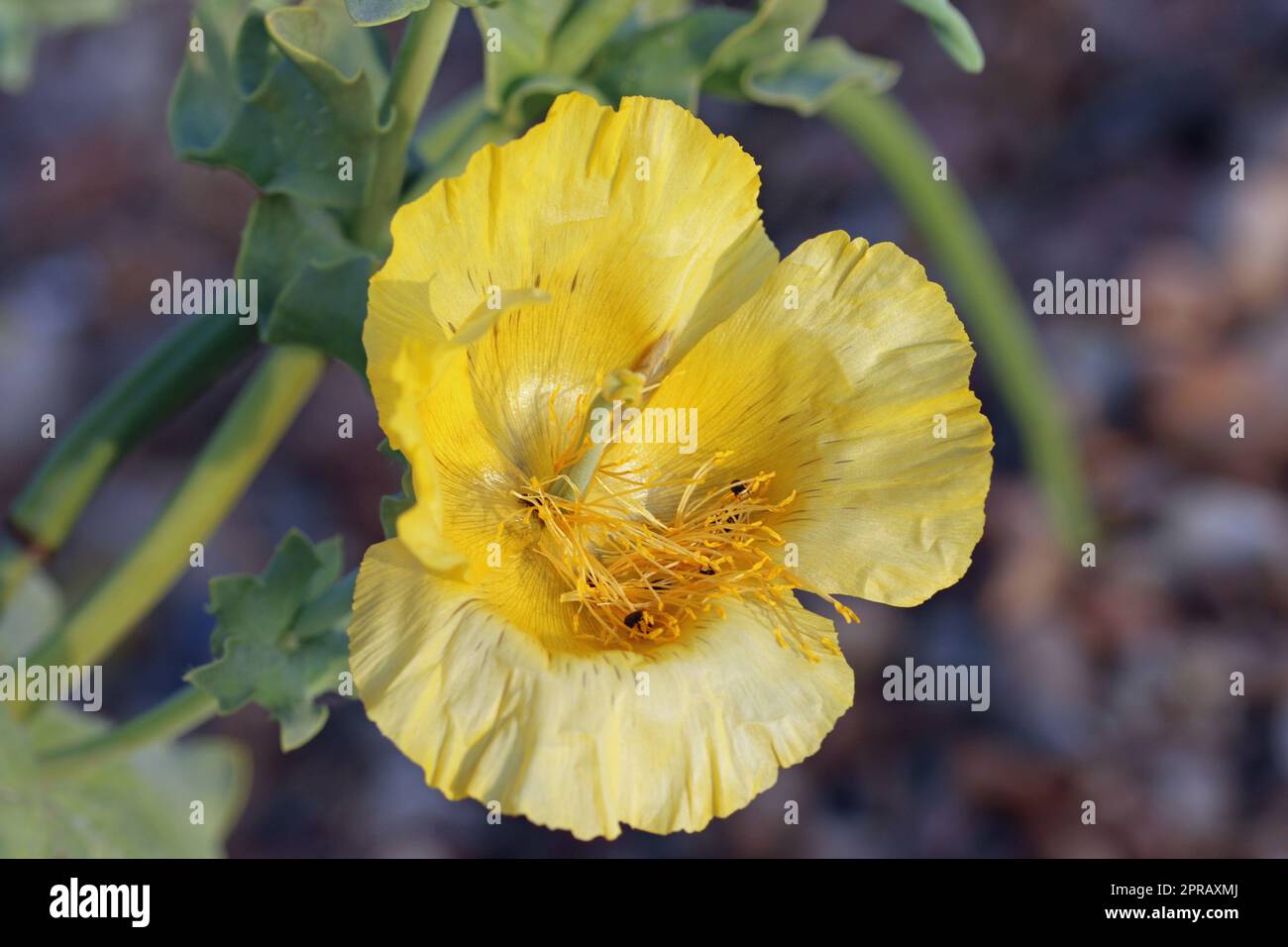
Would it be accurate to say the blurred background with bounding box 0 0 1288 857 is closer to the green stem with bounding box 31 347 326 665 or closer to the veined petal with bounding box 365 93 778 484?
the green stem with bounding box 31 347 326 665

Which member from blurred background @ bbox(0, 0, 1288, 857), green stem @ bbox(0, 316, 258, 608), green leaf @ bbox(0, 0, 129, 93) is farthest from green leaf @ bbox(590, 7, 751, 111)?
blurred background @ bbox(0, 0, 1288, 857)

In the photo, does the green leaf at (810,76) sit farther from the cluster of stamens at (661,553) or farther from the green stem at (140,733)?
the green stem at (140,733)

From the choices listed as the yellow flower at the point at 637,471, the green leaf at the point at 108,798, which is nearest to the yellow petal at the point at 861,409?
the yellow flower at the point at 637,471

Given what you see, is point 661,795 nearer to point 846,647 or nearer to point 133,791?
point 133,791

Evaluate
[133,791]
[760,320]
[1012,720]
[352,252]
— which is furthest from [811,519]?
[1012,720]

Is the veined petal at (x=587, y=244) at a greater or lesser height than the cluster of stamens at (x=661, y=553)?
greater

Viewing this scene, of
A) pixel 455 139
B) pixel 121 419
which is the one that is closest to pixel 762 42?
pixel 455 139
